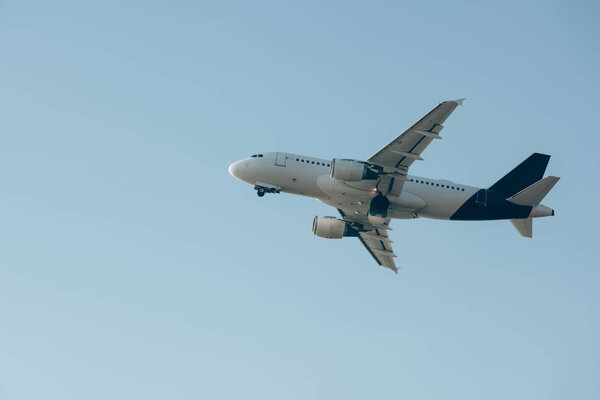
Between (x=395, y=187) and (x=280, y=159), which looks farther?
(x=280, y=159)

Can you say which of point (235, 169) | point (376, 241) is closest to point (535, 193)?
point (376, 241)

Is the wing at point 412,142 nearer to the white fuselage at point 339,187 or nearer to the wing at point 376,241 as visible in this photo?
the white fuselage at point 339,187

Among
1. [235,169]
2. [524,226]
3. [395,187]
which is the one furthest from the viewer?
[524,226]

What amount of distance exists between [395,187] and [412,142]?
4.69 meters

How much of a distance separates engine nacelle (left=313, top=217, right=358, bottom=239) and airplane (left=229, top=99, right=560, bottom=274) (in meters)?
2.85

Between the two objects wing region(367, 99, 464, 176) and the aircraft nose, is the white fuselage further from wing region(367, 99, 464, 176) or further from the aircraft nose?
wing region(367, 99, 464, 176)

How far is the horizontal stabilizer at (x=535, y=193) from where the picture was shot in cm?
5619

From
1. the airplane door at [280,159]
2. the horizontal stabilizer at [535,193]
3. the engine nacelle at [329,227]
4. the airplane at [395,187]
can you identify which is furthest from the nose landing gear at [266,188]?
the horizontal stabilizer at [535,193]

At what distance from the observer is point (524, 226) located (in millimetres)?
59625

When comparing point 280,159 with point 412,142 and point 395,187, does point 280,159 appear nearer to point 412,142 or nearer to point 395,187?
point 395,187

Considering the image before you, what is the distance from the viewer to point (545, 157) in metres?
59.7

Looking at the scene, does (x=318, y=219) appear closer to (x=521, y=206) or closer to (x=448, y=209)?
(x=448, y=209)

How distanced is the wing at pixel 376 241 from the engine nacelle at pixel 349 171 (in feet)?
31.2

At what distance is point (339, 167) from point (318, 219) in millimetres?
10325
